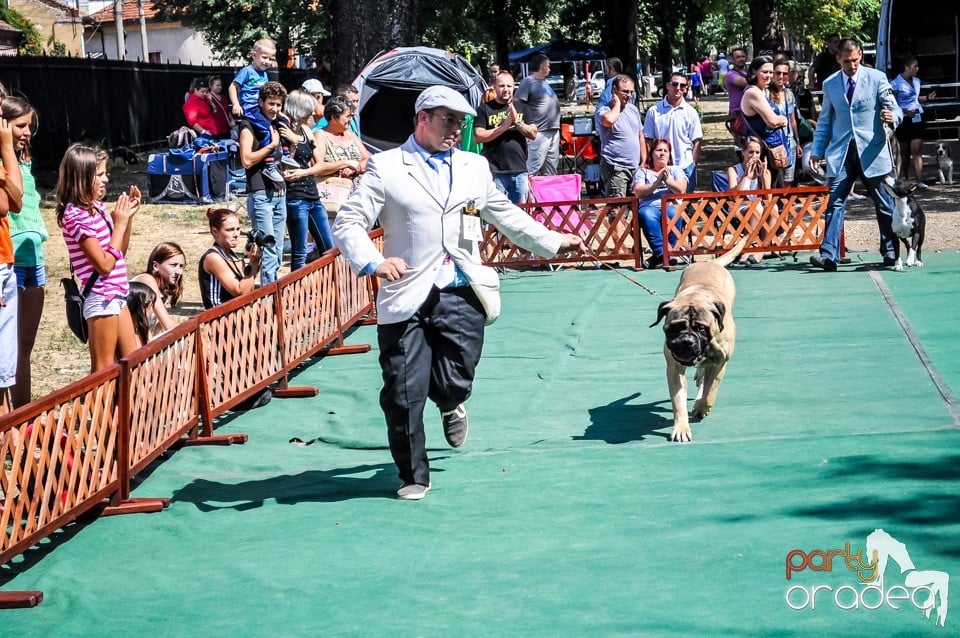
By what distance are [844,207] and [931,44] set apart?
12.6 meters

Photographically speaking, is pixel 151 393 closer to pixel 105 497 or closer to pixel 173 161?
pixel 105 497

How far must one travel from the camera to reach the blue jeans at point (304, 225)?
447 inches

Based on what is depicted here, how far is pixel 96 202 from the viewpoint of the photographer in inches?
278

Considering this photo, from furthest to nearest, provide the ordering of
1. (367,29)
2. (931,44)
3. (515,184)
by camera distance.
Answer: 1. (931,44)
2. (367,29)
3. (515,184)

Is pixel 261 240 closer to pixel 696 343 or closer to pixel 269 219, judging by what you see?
pixel 269 219

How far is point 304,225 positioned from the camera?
11.5 metres

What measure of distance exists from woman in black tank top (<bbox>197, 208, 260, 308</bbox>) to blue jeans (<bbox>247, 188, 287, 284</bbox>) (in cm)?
154

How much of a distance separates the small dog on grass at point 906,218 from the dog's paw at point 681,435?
20.4 feet

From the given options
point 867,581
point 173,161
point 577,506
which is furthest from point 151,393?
point 173,161

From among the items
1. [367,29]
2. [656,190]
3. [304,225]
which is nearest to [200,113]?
[367,29]

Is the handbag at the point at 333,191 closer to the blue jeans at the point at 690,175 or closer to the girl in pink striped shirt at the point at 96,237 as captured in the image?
the blue jeans at the point at 690,175

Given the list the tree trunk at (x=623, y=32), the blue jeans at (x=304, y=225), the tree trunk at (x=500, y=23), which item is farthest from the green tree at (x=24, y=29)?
the blue jeans at (x=304, y=225)

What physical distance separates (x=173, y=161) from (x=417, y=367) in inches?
591

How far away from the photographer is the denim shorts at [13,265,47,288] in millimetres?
7363
